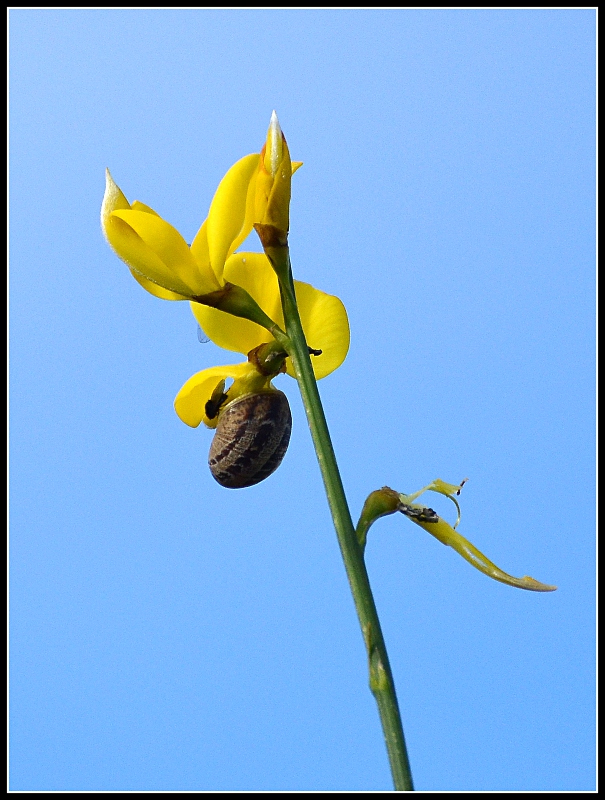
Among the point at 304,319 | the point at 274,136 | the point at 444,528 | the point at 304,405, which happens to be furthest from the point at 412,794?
the point at 274,136

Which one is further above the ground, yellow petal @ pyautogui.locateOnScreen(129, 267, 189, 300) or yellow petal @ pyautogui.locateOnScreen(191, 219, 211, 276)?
yellow petal @ pyautogui.locateOnScreen(191, 219, 211, 276)

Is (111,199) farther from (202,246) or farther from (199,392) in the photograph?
(199,392)

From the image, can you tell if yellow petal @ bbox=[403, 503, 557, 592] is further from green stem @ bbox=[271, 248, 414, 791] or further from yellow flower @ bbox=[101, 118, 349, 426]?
yellow flower @ bbox=[101, 118, 349, 426]

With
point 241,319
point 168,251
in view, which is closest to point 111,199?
point 168,251

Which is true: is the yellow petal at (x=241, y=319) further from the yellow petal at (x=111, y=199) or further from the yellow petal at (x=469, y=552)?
the yellow petal at (x=469, y=552)

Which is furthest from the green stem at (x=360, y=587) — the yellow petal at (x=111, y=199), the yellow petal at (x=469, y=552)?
the yellow petal at (x=111, y=199)

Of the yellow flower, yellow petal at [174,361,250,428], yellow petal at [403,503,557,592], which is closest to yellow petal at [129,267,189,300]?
the yellow flower
